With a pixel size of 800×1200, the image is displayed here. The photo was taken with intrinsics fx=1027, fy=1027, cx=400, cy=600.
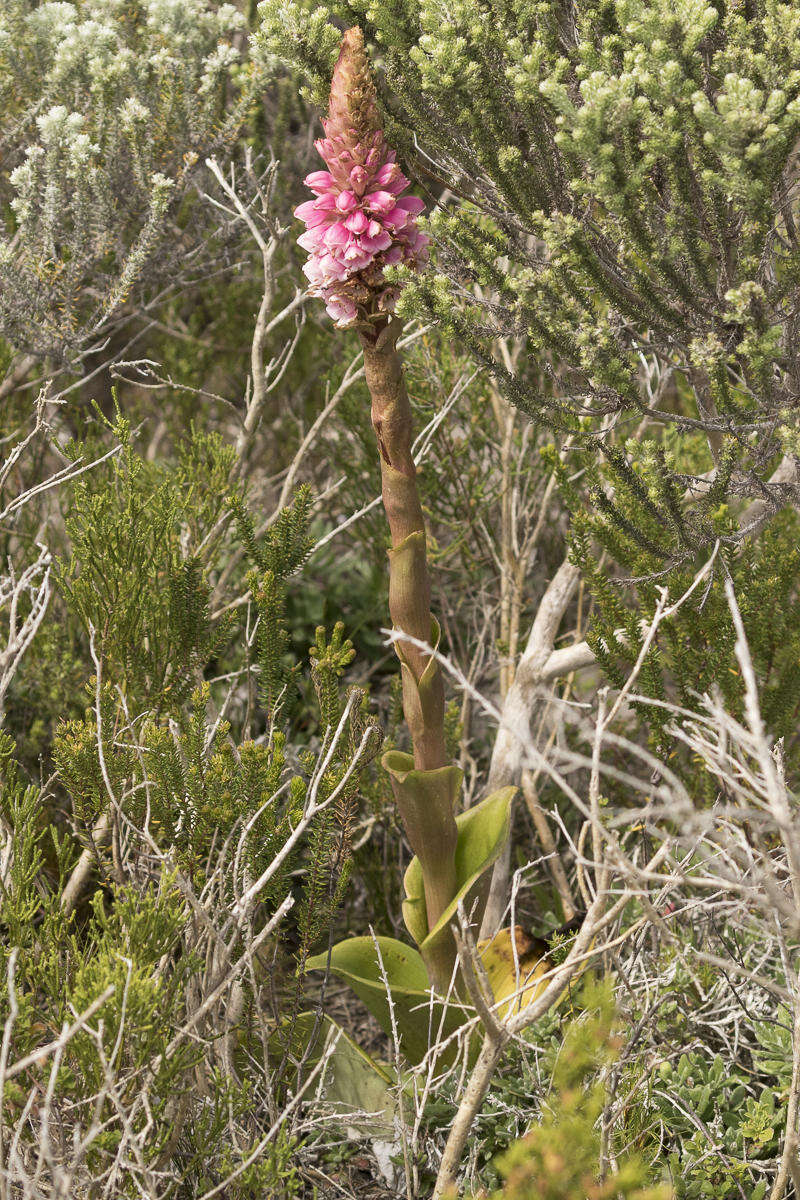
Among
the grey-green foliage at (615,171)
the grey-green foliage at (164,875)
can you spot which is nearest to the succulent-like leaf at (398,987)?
the grey-green foliage at (164,875)

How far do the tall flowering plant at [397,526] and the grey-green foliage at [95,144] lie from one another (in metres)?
0.99

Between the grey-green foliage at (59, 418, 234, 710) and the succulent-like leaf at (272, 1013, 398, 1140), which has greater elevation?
the grey-green foliage at (59, 418, 234, 710)

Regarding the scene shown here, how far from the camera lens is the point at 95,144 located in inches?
113

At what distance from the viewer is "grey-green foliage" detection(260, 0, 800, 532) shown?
1699mm

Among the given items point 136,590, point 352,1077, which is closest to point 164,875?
point 136,590

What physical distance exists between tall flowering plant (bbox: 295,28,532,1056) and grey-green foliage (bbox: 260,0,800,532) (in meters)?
0.12

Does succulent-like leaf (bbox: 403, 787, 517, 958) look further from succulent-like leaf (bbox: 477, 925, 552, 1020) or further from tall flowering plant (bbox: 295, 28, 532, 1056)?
succulent-like leaf (bbox: 477, 925, 552, 1020)

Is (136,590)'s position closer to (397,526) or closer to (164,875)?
(397,526)

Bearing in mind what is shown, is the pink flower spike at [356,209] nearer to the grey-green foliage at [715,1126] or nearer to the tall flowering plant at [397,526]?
the tall flowering plant at [397,526]

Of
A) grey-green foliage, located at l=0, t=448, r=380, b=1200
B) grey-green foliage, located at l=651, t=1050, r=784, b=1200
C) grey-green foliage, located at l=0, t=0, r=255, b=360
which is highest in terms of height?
grey-green foliage, located at l=0, t=0, r=255, b=360

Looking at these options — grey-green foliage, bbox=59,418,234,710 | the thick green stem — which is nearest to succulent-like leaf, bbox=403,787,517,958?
the thick green stem

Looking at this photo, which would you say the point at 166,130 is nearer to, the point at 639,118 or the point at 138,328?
the point at 138,328

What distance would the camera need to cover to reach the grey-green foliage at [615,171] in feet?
5.57

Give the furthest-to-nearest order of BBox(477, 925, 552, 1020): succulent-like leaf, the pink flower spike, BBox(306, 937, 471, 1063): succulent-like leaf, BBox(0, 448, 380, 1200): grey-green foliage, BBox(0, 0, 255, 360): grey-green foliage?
BBox(0, 0, 255, 360): grey-green foliage, BBox(477, 925, 552, 1020): succulent-like leaf, BBox(306, 937, 471, 1063): succulent-like leaf, the pink flower spike, BBox(0, 448, 380, 1200): grey-green foliage
